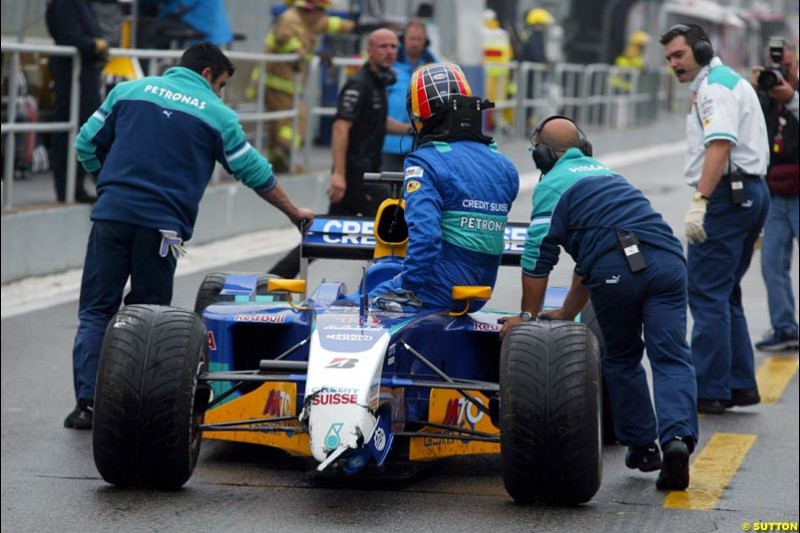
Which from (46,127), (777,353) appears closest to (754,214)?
(777,353)

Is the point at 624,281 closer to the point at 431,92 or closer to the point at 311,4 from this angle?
the point at 431,92

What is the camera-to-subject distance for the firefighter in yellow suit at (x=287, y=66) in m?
17.5

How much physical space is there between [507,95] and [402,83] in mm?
14148

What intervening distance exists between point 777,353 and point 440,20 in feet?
53.2

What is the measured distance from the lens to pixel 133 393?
21.4 ft

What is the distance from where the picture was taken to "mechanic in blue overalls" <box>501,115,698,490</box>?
7.12m

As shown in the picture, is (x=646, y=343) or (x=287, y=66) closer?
(x=646, y=343)

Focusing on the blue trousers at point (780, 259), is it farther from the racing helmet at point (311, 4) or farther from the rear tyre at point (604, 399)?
the racing helmet at point (311, 4)

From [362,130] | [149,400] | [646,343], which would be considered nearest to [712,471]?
[646,343]

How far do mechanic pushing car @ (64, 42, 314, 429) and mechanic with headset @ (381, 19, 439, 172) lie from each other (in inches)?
151

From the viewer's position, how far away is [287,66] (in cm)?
1755

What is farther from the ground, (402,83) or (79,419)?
(402,83)

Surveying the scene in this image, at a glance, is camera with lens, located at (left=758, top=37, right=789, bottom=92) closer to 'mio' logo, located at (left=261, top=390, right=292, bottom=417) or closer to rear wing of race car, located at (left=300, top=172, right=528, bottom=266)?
rear wing of race car, located at (left=300, top=172, right=528, bottom=266)

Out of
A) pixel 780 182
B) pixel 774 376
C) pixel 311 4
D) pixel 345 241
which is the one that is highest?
pixel 311 4
